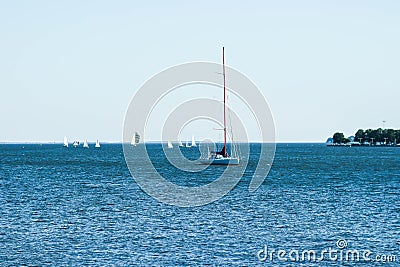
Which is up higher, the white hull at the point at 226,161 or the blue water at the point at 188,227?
the white hull at the point at 226,161

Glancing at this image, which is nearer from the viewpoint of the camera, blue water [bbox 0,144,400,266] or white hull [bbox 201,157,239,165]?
blue water [bbox 0,144,400,266]

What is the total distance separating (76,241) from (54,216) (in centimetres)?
1372

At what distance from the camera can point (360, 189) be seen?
91.9 m

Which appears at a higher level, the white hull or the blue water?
the white hull

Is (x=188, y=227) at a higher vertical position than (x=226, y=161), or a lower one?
lower

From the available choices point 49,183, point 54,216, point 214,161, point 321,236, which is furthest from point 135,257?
point 214,161

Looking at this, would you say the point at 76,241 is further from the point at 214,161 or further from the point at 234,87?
the point at 214,161

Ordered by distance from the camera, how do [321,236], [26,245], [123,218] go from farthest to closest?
[123,218], [321,236], [26,245]

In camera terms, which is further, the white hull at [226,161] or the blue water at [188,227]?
A: the white hull at [226,161]

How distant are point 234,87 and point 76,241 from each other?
77979 millimetres

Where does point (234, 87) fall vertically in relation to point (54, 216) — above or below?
above

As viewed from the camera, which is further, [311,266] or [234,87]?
[234,87]

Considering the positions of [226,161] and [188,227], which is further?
[226,161]

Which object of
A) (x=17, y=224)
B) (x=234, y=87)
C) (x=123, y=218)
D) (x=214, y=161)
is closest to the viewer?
(x=17, y=224)
